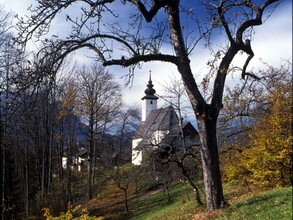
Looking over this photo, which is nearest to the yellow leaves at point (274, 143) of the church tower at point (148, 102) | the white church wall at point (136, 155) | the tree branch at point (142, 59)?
the tree branch at point (142, 59)

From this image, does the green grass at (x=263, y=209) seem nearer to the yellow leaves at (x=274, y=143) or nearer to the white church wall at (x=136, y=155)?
the yellow leaves at (x=274, y=143)

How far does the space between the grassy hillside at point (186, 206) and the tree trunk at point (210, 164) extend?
308 mm

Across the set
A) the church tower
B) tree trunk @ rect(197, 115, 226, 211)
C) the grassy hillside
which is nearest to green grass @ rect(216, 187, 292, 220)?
the grassy hillside

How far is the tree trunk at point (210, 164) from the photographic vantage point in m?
8.03

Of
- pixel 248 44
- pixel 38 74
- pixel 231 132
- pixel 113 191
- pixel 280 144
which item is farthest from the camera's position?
pixel 113 191

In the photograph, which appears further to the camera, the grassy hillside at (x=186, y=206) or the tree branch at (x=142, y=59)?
the tree branch at (x=142, y=59)

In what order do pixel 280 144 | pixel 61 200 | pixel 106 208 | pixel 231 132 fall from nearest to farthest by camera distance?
1. pixel 280 144
2. pixel 231 132
3. pixel 61 200
4. pixel 106 208

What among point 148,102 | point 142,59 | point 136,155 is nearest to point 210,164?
point 142,59

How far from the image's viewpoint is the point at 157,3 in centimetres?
772

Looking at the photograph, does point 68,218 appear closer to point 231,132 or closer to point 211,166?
point 211,166

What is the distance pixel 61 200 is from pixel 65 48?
19358mm

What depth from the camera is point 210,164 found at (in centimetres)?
807

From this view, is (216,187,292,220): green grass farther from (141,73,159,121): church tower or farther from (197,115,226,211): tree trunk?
(141,73,159,121): church tower

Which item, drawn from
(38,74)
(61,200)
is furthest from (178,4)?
(61,200)
